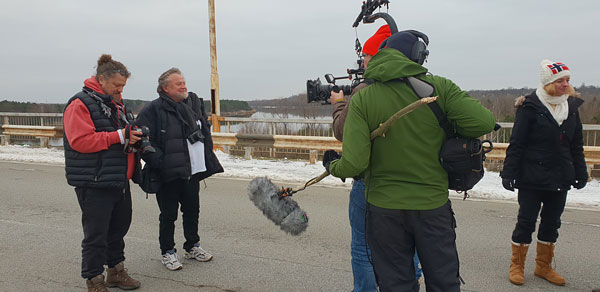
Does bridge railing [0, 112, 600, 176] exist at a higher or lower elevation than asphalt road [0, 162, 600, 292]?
higher

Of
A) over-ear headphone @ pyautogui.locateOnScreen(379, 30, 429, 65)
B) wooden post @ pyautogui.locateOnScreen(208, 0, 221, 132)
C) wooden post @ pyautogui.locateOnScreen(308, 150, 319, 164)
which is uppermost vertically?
wooden post @ pyautogui.locateOnScreen(208, 0, 221, 132)

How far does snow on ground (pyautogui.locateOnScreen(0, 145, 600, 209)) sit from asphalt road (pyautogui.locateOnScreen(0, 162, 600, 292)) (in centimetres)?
53

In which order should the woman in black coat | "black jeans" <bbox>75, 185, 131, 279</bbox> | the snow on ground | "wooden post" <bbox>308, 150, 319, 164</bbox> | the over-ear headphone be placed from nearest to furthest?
the over-ear headphone → "black jeans" <bbox>75, 185, 131, 279</bbox> → the woman in black coat → the snow on ground → "wooden post" <bbox>308, 150, 319, 164</bbox>

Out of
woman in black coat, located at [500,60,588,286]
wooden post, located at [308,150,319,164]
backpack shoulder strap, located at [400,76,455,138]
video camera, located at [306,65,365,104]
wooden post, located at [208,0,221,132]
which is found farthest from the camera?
wooden post, located at [208,0,221,132]

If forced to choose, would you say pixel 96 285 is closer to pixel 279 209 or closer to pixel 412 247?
pixel 279 209

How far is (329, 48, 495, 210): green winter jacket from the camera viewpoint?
2.16m

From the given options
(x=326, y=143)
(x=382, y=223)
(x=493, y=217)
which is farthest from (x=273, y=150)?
(x=382, y=223)

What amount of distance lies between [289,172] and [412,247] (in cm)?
680

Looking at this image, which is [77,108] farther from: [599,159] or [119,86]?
[599,159]

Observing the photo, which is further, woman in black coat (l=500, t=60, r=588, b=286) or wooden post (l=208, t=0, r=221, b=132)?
wooden post (l=208, t=0, r=221, b=132)

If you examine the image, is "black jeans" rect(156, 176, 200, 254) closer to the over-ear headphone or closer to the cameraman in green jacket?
the cameraman in green jacket

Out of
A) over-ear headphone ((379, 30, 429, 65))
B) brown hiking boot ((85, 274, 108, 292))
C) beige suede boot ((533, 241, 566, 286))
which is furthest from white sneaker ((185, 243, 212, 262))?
beige suede boot ((533, 241, 566, 286))

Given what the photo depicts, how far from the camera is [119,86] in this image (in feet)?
11.0

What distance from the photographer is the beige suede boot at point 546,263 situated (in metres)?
3.69
